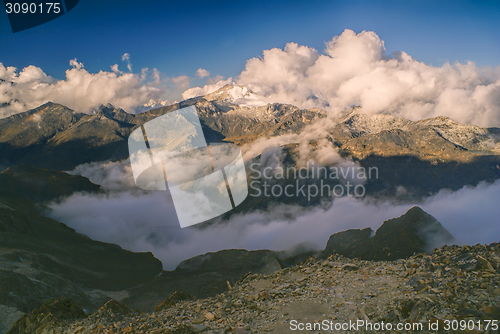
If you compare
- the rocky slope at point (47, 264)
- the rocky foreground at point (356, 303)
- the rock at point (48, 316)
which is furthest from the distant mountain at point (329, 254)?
the rock at point (48, 316)

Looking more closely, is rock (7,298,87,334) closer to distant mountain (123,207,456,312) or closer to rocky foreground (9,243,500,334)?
rocky foreground (9,243,500,334)

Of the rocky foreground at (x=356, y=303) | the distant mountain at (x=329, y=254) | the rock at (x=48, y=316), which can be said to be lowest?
the distant mountain at (x=329, y=254)

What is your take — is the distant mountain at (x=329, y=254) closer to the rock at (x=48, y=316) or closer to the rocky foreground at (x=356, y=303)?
the rocky foreground at (x=356, y=303)

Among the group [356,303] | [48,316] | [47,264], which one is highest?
[356,303]

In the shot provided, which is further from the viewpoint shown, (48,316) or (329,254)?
(329,254)

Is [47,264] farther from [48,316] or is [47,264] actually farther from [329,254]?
[329,254]

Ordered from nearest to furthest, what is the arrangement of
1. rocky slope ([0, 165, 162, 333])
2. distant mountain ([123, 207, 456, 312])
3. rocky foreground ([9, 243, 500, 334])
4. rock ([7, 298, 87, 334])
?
rocky foreground ([9, 243, 500, 334]), rock ([7, 298, 87, 334]), rocky slope ([0, 165, 162, 333]), distant mountain ([123, 207, 456, 312])

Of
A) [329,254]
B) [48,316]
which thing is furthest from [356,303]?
[329,254]

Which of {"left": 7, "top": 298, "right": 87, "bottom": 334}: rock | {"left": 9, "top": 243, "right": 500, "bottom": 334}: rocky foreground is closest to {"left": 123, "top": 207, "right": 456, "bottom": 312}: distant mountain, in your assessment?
{"left": 9, "top": 243, "right": 500, "bottom": 334}: rocky foreground

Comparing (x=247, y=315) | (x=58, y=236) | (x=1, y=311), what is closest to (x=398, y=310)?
(x=247, y=315)

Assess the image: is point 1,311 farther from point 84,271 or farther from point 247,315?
point 84,271
